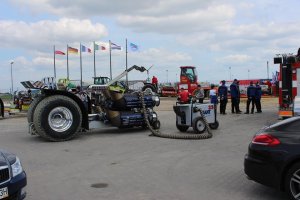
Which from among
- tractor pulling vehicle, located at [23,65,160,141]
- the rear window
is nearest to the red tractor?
tractor pulling vehicle, located at [23,65,160,141]

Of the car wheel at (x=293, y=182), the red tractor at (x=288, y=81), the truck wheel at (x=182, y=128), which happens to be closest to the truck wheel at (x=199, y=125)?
the truck wheel at (x=182, y=128)

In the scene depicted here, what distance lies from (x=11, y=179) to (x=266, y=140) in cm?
342

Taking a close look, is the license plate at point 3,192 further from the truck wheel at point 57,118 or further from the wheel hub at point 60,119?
the wheel hub at point 60,119

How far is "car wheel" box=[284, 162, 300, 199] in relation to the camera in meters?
5.82

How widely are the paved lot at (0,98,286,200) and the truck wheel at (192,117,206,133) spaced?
67 centimetres

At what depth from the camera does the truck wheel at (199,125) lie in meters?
13.8

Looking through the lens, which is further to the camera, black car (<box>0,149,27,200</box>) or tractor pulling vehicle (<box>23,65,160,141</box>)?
tractor pulling vehicle (<box>23,65,160,141</box>)

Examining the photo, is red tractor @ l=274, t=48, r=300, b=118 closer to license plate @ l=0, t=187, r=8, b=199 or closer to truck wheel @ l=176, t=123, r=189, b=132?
truck wheel @ l=176, t=123, r=189, b=132

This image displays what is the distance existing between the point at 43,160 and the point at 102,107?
487cm

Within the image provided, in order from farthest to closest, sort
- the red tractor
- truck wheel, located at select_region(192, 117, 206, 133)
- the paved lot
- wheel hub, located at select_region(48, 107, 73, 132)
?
the red tractor → truck wheel, located at select_region(192, 117, 206, 133) → wheel hub, located at select_region(48, 107, 73, 132) → the paved lot

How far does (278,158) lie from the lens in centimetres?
Answer: 590

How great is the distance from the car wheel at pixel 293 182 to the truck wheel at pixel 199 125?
26.1 feet

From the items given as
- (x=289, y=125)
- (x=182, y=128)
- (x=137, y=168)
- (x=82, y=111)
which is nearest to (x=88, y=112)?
(x=82, y=111)

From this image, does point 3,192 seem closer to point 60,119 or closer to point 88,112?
point 60,119
